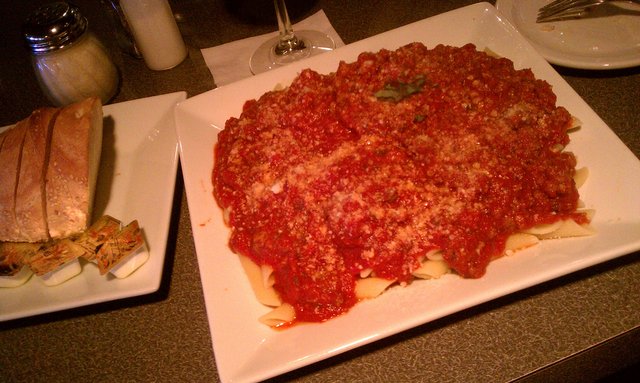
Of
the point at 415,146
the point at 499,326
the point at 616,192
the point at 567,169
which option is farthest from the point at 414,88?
the point at 499,326

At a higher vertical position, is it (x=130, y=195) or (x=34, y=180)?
(x=34, y=180)

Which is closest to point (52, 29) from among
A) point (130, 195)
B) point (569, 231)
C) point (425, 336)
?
point (130, 195)

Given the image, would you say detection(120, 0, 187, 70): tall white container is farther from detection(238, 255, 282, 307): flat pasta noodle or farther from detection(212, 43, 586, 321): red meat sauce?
detection(238, 255, 282, 307): flat pasta noodle

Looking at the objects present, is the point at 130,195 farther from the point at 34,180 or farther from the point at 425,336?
the point at 425,336

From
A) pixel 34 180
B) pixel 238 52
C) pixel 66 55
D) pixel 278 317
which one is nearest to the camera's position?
pixel 278 317

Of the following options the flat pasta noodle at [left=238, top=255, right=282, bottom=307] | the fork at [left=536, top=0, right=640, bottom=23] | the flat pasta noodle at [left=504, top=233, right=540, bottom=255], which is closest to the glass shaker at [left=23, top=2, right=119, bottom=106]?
the flat pasta noodle at [left=238, top=255, right=282, bottom=307]

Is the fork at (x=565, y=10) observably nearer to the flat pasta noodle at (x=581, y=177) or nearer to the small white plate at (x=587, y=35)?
the small white plate at (x=587, y=35)

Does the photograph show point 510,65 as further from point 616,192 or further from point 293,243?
point 293,243
